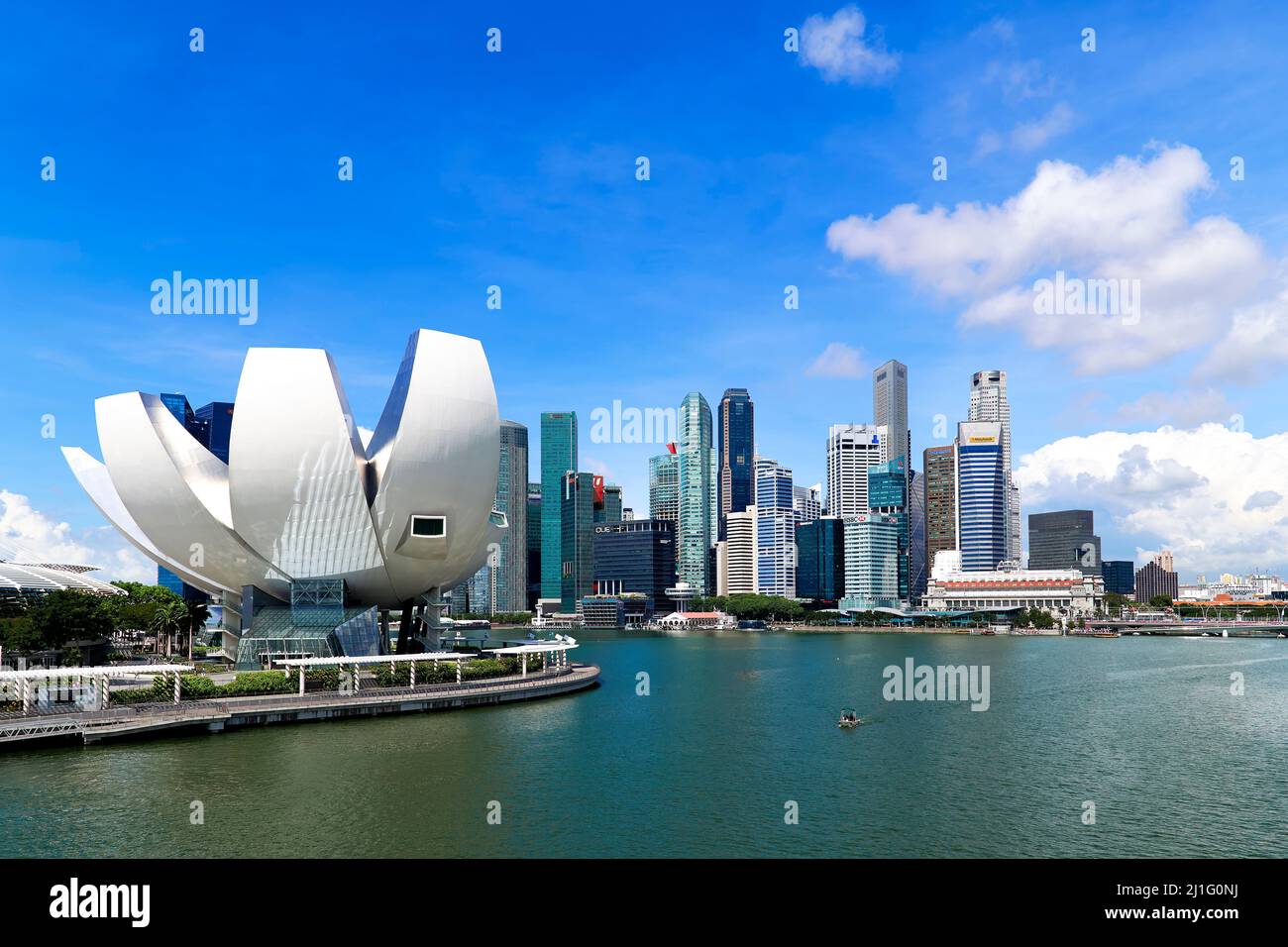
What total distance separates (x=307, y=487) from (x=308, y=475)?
723 millimetres

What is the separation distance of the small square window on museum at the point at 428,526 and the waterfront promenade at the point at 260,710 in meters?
8.10

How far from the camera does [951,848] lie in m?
20.0

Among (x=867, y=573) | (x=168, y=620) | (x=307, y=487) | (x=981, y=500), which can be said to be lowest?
(x=867, y=573)

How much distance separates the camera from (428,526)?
→ 46469mm

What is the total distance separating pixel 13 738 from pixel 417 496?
19602 mm

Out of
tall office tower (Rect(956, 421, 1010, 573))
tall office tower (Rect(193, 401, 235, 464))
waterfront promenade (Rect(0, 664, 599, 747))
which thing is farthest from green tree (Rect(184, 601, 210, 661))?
tall office tower (Rect(956, 421, 1010, 573))

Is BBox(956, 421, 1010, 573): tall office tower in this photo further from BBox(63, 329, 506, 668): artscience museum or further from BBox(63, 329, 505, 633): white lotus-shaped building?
BBox(63, 329, 505, 633): white lotus-shaped building

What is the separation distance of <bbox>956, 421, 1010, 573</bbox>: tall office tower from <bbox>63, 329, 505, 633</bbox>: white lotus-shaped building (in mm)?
168803

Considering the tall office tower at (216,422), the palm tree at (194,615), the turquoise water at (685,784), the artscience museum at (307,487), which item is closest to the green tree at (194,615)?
the palm tree at (194,615)

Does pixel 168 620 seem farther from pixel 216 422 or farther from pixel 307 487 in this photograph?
pixel 216 422

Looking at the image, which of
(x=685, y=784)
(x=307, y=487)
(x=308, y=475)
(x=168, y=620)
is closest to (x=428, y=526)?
(x=307, y=487)

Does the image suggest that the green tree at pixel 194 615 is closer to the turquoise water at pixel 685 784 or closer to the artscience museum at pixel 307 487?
the artscience museum at pixel 307 487
